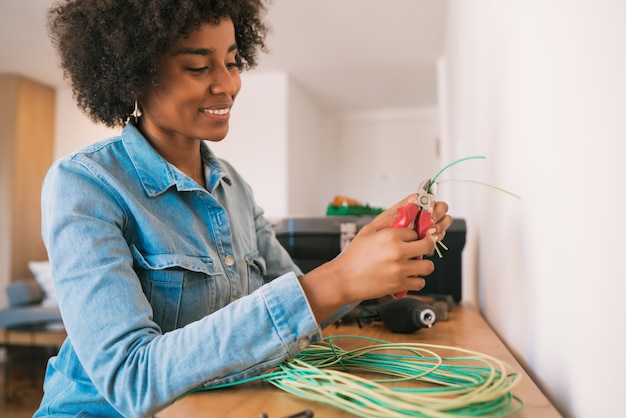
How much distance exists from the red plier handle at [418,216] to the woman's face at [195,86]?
0.39 m

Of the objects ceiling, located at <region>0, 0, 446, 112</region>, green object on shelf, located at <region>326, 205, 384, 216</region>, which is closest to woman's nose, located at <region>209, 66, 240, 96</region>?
green object on shelf, located at <region>326, 205, 384, 216</region>

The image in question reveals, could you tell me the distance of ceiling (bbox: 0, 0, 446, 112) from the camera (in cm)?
327

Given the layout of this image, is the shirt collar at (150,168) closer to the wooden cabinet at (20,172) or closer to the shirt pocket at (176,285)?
the shirt pocket at (176,285)

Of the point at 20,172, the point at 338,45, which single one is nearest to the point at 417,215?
the point at 338,45

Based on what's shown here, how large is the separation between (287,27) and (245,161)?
4.86 ft

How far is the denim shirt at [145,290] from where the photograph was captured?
0.57 metres

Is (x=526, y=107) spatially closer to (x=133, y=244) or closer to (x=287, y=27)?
(x=133, y=244)

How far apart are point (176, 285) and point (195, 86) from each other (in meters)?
0.32

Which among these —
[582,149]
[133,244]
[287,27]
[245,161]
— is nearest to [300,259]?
[133,244]

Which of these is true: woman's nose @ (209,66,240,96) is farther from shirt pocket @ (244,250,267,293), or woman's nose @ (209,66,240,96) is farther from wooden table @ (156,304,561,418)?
wooden table @ (156,304,561,418)

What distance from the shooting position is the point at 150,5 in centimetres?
82

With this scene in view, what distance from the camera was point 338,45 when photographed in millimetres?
3971

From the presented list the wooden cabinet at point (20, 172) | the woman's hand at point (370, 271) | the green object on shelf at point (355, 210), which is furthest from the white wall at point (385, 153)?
the woman's hand at point (370, 271)

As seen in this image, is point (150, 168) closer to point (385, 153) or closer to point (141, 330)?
point (141, 330)
